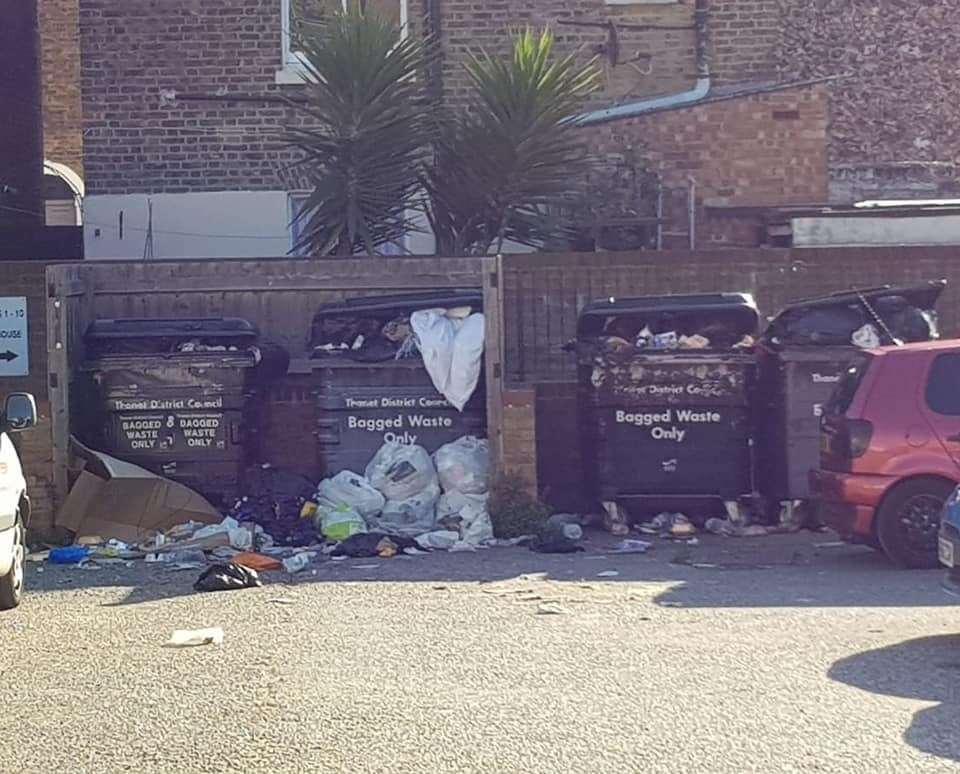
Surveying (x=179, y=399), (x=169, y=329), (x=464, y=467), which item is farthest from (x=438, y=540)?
(x=169, y=329)

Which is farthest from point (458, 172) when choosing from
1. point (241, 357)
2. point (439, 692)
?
point (439, 692)

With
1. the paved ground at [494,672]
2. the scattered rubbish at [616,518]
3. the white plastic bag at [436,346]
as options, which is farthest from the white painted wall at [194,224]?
the paved ground at [494,672]

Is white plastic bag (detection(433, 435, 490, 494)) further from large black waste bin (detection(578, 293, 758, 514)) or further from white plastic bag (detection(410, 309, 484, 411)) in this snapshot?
large black waste bin (detection(578, 293, 758, 514))

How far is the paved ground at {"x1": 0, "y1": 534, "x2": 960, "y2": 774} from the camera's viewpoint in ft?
20.9

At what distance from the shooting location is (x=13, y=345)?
1374 cm

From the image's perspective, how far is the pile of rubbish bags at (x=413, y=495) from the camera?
42.0 ft

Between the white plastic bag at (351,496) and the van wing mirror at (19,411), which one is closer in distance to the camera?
the van wing mirror at (19,411)

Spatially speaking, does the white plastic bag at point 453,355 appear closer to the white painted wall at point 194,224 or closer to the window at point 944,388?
the window at point 944,388

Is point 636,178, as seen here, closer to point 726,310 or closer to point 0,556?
point 726,310

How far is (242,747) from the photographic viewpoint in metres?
6.48

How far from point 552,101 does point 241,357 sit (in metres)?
4.41

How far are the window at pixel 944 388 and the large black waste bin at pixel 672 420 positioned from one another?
212cm

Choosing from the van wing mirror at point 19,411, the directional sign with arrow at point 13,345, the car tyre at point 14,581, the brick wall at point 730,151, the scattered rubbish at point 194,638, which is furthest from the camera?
the brick wall at point 730,151

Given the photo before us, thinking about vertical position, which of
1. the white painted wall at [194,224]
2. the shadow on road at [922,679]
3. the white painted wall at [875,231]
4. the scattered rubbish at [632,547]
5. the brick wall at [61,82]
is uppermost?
the brick wall at [61,82]
